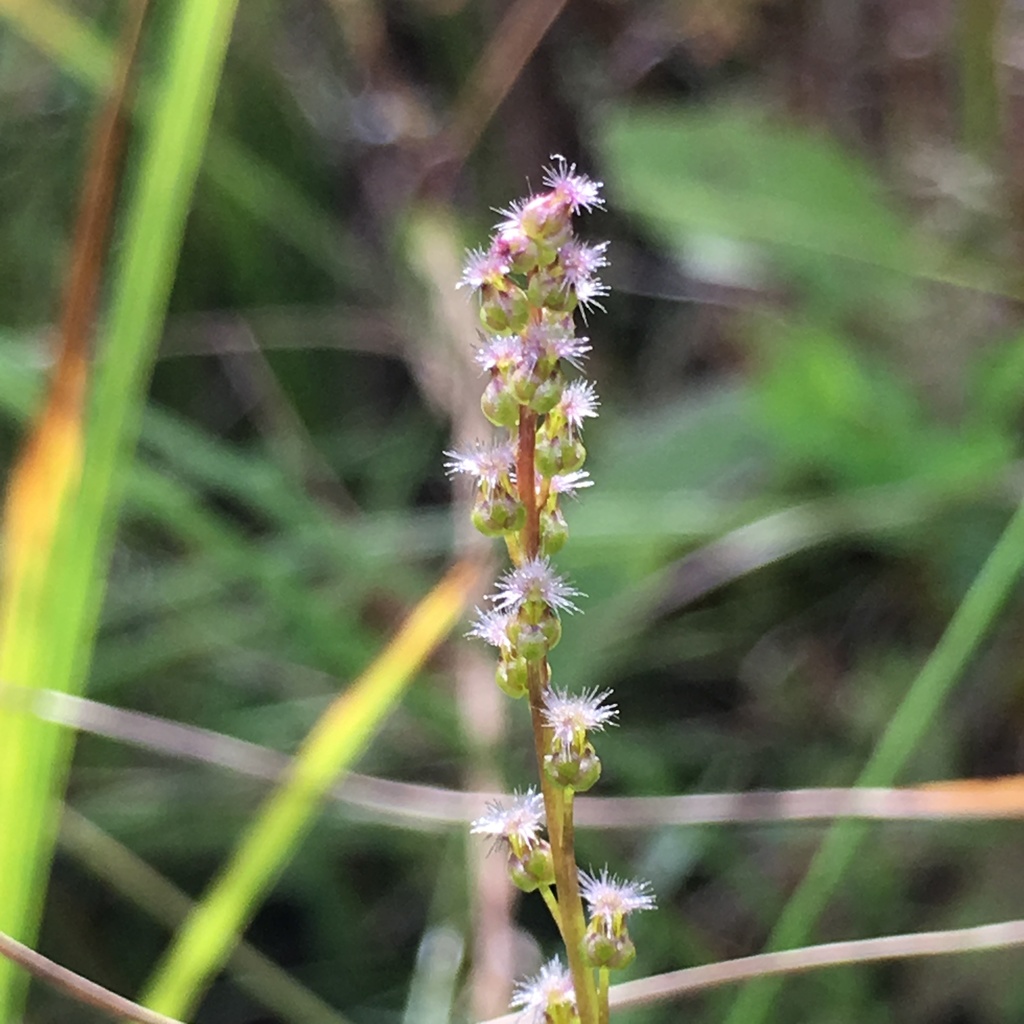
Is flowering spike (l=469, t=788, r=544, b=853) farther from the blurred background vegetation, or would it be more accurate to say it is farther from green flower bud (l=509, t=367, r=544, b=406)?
the blurred background vegetation

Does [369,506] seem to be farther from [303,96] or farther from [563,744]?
[563,744]

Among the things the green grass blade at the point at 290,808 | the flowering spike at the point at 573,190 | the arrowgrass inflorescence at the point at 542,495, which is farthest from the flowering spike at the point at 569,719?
the green grass blade at the point at 290,808

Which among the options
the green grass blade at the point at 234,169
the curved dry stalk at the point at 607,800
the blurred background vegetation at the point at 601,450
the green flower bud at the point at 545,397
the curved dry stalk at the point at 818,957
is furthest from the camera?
the green grass blade at the point at 234,169

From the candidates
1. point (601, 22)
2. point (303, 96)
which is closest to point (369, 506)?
point (303, 96)

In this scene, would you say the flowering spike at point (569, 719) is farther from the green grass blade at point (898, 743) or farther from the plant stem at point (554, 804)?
the green grass blade at point (898, 743)

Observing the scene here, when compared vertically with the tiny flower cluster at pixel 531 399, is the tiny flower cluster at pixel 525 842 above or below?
below

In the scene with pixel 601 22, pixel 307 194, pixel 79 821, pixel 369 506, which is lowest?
pixel 79 821
